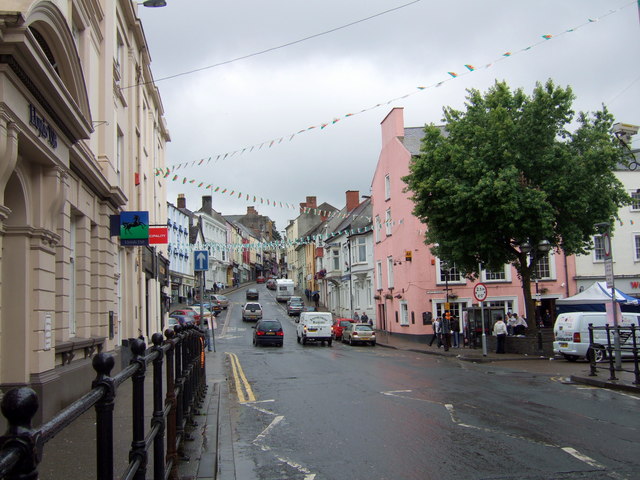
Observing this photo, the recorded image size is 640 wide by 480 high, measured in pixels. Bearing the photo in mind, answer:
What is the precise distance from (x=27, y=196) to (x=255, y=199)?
19.3 m

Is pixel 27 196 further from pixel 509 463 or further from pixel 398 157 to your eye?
pixel 398 157

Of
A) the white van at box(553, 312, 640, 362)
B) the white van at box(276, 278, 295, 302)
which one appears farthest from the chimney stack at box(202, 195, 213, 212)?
the white van at box(553, 312, 640, 362)

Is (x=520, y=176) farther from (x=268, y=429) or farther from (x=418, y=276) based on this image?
(x=268, y=429)

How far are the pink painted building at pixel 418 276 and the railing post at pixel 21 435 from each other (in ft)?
115

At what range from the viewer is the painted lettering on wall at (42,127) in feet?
30.9

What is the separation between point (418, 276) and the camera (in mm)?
38125

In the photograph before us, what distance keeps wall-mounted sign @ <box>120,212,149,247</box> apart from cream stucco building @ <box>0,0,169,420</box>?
516 mm

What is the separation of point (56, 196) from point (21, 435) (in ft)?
32.5

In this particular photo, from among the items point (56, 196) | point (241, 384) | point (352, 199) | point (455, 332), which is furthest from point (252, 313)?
point (56, 196)

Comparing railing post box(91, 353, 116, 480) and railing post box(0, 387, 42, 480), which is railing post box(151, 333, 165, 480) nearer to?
railing post box(91, 353, 116, 480)

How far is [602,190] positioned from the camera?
25422 mm

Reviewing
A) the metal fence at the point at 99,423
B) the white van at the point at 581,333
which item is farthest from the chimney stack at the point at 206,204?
the metal fence at the point at 99,423

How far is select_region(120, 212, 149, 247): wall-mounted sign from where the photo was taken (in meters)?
17.0

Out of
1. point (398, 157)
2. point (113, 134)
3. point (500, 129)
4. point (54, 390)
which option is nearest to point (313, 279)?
point (398, 157)
